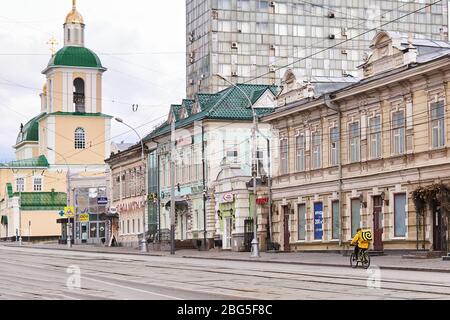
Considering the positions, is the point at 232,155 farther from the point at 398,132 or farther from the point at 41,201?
the point at 41,201

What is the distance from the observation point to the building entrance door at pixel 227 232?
63156 mm

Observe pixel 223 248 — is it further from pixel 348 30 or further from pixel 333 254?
pixel 348 30

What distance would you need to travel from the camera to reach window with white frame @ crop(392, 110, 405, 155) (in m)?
44.8

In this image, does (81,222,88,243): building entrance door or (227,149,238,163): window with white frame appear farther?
(81,222,88,243): building entrance door

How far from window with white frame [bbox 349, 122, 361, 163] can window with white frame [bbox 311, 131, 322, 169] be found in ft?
10.4

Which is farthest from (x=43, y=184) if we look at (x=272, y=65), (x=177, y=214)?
(x=177, y=214)

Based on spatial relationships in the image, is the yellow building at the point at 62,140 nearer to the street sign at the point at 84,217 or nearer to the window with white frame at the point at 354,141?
the street sign at the point at 84,217

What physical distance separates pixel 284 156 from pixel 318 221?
18.5 ft

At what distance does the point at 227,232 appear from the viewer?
209 feet

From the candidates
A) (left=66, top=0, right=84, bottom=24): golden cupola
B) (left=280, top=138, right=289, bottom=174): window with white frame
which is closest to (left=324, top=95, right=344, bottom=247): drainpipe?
(left=280, top=138, right=289, bottom=174): window with white frame

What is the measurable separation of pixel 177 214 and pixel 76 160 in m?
51.0

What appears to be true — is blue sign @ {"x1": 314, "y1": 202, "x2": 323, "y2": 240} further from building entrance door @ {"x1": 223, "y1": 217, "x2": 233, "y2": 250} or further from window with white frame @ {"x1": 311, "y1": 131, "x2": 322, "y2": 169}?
building entrance door @ {"x1": 223, "y1": 217, "x2": 233, "y2": 250}

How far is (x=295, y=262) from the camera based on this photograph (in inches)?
1662

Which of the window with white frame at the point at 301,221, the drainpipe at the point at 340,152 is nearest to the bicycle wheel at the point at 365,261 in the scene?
the drainpipe at the point at 340,152
